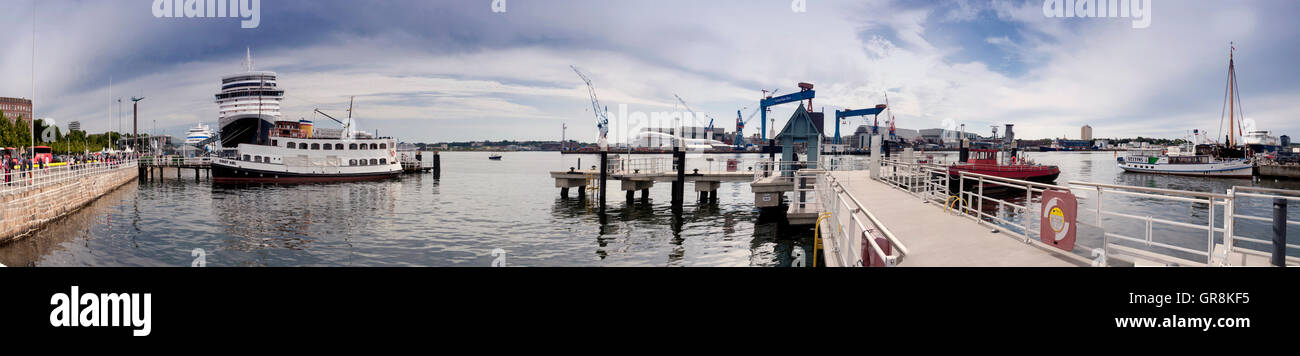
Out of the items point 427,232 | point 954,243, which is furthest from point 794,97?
point 954,243

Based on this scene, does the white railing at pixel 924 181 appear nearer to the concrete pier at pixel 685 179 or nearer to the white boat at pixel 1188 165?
the concrete pier at pixel 685 179

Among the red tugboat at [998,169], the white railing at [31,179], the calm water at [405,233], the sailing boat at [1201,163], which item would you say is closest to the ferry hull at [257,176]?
the calm water at [405,233]

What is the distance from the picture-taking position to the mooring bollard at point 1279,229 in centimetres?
492

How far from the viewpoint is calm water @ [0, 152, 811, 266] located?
17.4 metres

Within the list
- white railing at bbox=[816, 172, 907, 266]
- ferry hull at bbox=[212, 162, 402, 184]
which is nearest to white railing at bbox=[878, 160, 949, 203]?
white railing at bbox=[816, 172, 907, 266]

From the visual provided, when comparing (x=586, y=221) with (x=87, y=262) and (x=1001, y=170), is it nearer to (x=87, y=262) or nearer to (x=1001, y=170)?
(x=87, y=262)

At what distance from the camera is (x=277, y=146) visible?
51969mm

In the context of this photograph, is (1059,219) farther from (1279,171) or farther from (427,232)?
(1279,171)

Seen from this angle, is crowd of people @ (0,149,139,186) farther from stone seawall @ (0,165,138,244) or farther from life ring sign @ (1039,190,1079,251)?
life ring sign @ (1039,190,1079,251)

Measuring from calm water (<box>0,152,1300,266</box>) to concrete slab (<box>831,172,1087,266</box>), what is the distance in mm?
6326
